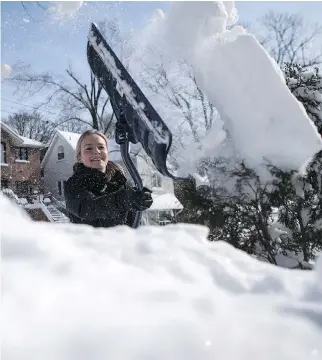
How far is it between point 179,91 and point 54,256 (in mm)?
1605

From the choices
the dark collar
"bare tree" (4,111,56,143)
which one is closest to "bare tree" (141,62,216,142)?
the dark collar

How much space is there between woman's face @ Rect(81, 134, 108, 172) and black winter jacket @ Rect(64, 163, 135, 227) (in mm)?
44

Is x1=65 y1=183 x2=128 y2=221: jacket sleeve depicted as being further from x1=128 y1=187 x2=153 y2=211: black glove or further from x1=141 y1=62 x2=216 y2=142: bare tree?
x1=141 y1=62 x2=216 y2=142: bare tree

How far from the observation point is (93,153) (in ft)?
5.87

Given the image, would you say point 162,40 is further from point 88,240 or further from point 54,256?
point 54,256

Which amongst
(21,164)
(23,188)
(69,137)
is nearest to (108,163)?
(69,137)

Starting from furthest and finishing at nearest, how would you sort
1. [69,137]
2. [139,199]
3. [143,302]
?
[69,137] < [139,199] < [143,302]

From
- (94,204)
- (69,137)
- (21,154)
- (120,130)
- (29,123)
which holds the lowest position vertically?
(94,204)

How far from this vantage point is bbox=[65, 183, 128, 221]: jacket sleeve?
5.21ft

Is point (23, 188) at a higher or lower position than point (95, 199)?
lower

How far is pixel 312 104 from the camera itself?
89.8 inches

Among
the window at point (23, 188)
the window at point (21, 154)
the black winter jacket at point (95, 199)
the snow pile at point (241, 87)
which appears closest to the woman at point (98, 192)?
the black winter jacket at point (95, 199)

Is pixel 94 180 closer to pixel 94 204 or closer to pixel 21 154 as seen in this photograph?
pixel 94 204

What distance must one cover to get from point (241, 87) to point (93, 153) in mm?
797
